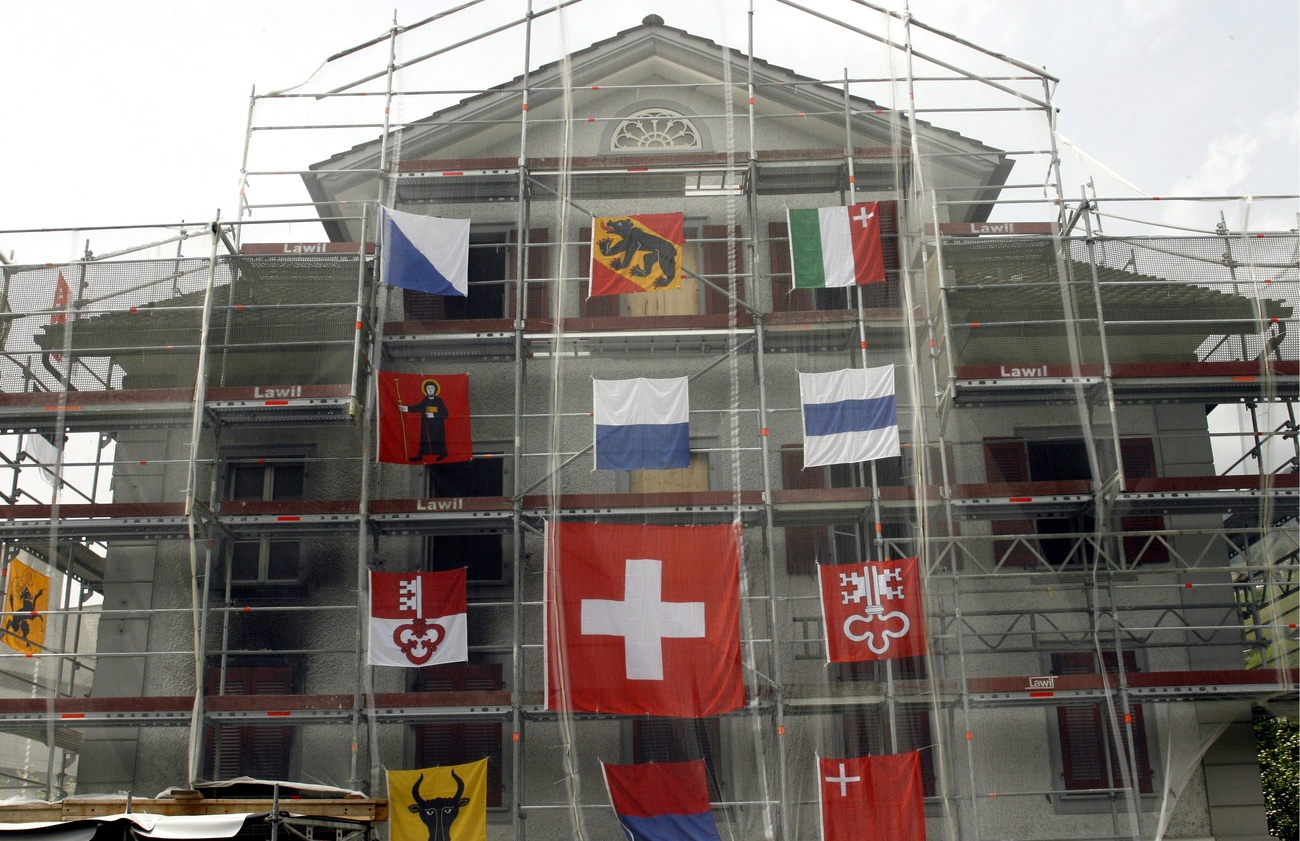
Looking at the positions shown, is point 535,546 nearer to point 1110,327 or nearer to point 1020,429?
point 1020,429

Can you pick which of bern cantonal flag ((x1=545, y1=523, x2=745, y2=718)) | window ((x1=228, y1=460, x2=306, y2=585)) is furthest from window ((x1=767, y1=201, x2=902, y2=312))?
window ((x1=228, y1=460, x2=306, y2=585))

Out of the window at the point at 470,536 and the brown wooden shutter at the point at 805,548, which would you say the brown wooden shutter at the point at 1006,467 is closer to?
the brown wooden shutter at the point at 805,548

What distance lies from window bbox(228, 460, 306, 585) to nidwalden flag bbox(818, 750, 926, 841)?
709 cm

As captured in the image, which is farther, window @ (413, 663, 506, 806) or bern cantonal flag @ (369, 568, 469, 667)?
window @ (413, 663, 506, 806)

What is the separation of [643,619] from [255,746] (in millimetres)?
5014

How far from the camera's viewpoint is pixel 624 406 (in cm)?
1658

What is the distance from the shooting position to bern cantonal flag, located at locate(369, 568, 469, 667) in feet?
51.2

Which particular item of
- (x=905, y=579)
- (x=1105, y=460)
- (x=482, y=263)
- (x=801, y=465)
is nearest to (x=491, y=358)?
(x=482, y=263)

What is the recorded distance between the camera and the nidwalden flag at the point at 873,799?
48.9 feet

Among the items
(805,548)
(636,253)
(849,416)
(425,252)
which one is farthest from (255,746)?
(849,416)

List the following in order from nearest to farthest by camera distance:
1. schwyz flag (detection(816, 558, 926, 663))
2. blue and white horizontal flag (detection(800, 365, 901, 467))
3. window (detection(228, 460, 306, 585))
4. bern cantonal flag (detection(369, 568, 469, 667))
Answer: schwyz flag (detection(816, 558, 926, 663)) < bern cantonal flag (detection(369, 568, 469, 667)) < blue and white horizontal flag (detection(800, 365, 901, 467)) < window (detection(228, 460, 306, 585))

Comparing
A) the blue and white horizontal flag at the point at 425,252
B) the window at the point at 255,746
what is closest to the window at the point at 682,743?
the window at the point at 255,746

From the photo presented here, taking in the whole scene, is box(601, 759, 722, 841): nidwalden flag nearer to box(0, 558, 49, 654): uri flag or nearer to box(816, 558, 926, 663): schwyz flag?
box(816, 558, 926, 663): schwyz flag

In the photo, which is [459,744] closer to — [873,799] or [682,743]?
[682,743]
